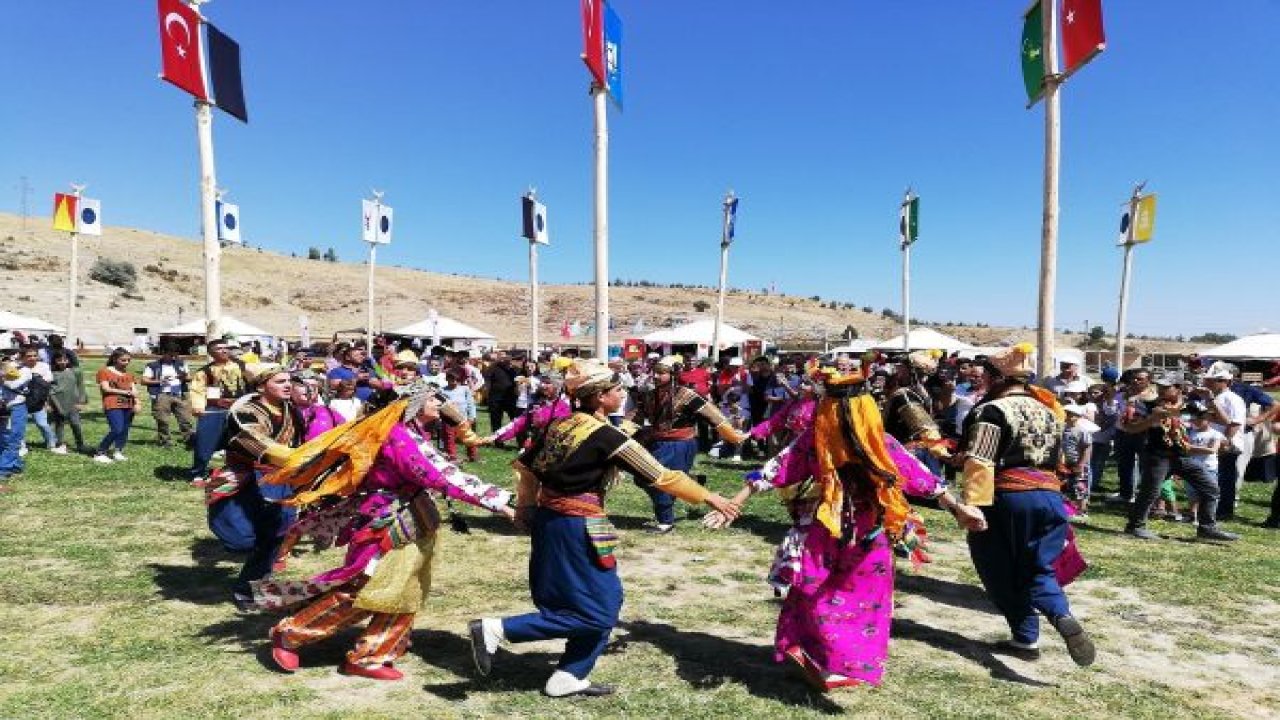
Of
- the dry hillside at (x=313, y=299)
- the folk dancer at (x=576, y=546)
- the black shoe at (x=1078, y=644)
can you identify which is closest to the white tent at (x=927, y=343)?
the black shoe at (x=1078, y=644)

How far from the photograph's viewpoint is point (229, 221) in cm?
1454

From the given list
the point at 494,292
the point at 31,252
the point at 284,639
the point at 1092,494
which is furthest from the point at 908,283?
the point at 31,252

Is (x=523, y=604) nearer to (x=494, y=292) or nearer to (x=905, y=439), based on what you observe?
(x=905, y=439)

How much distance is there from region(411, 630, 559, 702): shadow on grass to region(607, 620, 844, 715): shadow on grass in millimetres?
555

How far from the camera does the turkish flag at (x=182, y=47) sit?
10.3 meters

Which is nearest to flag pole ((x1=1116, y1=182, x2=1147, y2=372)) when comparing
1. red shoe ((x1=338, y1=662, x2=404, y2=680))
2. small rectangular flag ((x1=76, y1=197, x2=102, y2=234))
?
red shoe ((x1=338, y1=662, x2=404, y2=680))

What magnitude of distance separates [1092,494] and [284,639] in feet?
36.0

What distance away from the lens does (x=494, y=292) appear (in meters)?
88.4

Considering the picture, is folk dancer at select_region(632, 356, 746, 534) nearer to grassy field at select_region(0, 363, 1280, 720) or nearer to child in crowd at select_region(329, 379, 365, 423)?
grassy field at select_region(0, 363, 1280, 720)

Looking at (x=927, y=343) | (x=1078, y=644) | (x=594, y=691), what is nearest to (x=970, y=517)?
(x=1078, y=644)

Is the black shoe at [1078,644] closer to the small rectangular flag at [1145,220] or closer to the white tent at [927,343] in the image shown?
the small rectangular flag at [1145,220]

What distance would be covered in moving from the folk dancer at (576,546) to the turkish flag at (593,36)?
24.2 ft

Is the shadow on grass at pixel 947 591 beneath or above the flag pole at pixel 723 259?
beneath

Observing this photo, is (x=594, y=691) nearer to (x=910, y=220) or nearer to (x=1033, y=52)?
(x=1033, y=52)
